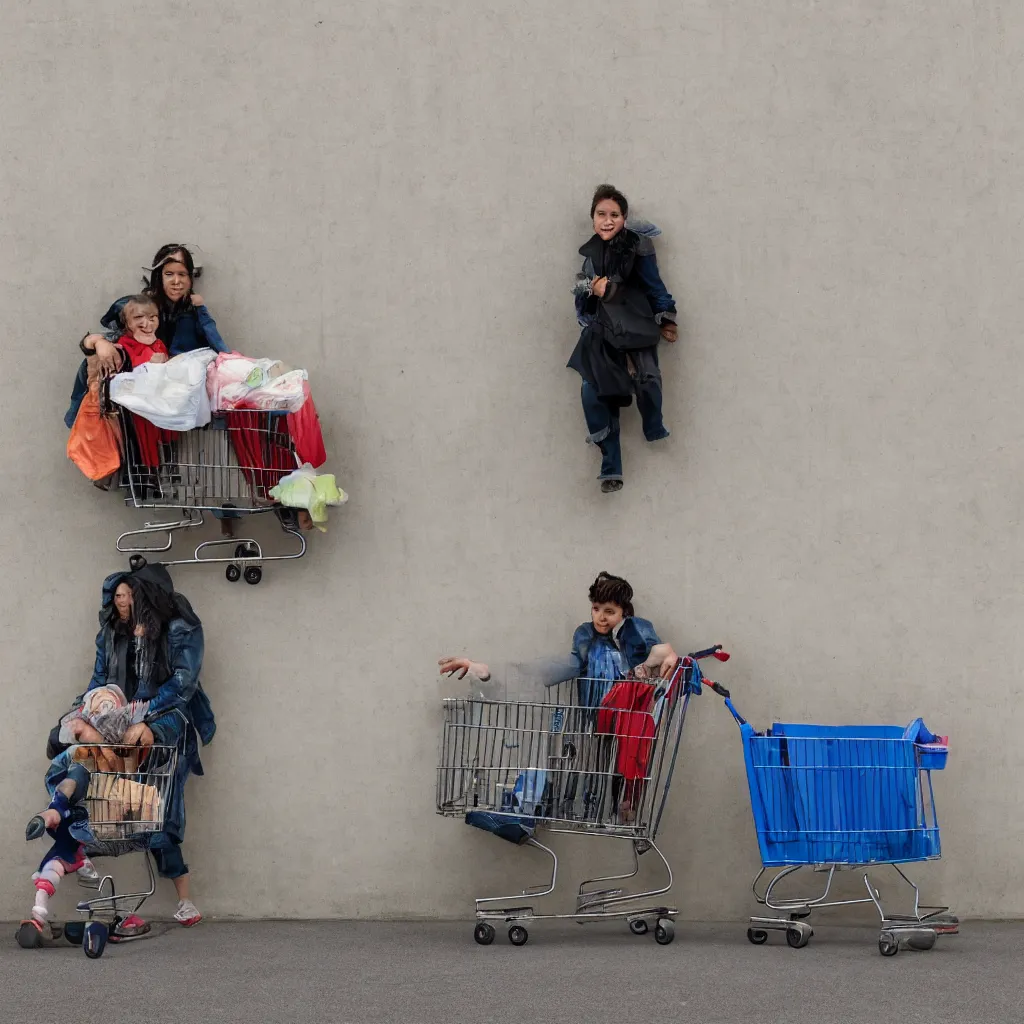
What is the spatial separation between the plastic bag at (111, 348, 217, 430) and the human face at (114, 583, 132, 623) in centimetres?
77

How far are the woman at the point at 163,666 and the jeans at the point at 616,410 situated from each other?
2.01 m

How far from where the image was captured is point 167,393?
639 cm

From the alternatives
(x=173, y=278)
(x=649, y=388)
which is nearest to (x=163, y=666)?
(x=173, y=278)

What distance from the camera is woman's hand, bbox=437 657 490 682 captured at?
6.40 m

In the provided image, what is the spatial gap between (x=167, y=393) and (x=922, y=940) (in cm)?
391

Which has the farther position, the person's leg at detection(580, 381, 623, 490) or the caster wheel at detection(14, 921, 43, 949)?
the person's leg at detection(580, 381, 623, 490)

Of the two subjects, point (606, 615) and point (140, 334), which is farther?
point (140, 334)

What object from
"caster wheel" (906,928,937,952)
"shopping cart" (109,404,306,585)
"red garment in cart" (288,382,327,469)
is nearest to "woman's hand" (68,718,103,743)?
"shopping cart" (109,404,306,585)

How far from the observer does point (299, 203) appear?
6.91 m

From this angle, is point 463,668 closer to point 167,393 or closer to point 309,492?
point 309,492

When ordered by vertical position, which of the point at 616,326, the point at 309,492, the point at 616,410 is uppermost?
Answer: the point at 616,326

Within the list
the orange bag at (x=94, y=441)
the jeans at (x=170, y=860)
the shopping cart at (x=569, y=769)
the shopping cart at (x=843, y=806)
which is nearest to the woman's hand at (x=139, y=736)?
the jeans at (x=170, y=860)

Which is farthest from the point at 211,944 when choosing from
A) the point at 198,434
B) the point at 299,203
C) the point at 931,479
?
the point at 931,479

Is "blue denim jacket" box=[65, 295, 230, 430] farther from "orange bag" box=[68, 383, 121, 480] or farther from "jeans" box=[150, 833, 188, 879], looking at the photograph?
"jeans" box=[150, 833, 188, 879]
